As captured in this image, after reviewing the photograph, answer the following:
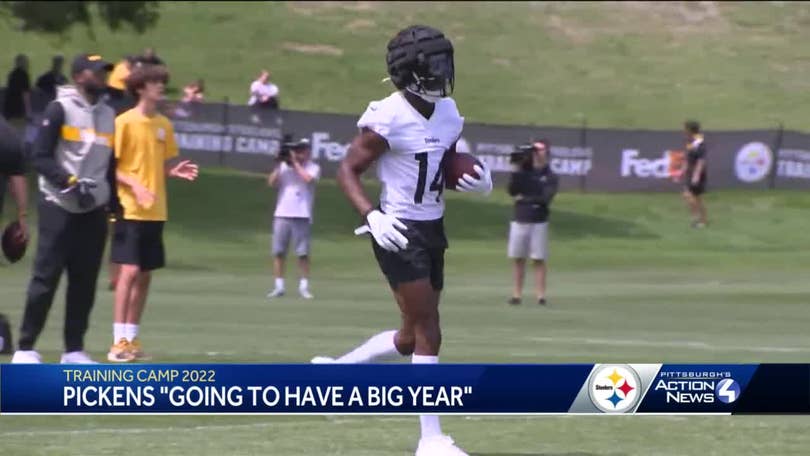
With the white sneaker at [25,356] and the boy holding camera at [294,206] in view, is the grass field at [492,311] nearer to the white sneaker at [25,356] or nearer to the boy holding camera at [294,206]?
the boy holding camera at [294,206]

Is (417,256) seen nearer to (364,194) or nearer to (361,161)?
(364,194)

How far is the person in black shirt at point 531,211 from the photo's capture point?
2217cm

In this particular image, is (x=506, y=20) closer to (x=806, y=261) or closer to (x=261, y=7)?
(x=261, y=7)

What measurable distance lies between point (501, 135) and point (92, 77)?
23.4 meters

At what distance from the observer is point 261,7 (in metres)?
57.3

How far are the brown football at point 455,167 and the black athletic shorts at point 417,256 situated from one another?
23 centimetres

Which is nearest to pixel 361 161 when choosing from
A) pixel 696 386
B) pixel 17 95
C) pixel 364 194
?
pixel 364 194

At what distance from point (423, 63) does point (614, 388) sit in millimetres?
1944

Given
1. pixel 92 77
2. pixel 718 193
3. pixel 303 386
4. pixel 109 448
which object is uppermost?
pixel 92 77

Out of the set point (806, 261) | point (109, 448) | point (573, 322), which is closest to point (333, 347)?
point (573, 322)

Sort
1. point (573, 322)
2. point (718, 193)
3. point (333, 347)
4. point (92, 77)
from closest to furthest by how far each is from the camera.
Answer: point (92, 77)
point (333, 347)
point (573, 322)
point (718, 193)

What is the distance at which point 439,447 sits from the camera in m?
9.62

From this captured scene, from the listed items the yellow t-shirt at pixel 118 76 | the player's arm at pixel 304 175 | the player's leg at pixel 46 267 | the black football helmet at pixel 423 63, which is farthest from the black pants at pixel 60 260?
the player's arm at pixel 304 175

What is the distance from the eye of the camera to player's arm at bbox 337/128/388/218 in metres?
9.70
